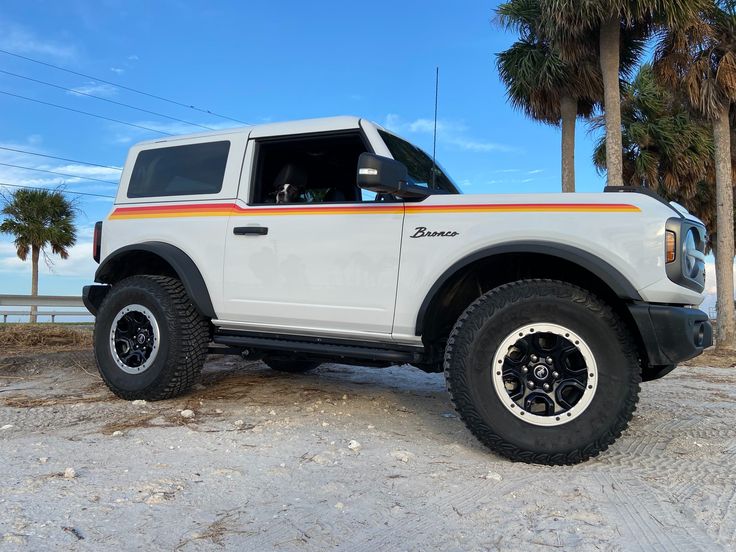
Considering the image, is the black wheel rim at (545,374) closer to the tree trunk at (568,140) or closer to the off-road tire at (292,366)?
the off-road tire at (292,366)

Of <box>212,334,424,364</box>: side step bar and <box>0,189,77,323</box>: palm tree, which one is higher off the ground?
<box>0,189,77,323</box>: palm tree

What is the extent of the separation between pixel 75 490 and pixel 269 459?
98 cm

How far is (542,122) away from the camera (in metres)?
15.6

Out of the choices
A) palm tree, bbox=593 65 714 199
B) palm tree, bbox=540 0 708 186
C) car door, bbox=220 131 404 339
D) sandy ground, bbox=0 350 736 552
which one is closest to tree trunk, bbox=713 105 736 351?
palm tree, bbox=540 0 708 186

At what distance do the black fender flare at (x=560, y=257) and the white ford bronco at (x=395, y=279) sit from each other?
0.4 inches

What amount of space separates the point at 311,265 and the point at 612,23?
10819 millimetres

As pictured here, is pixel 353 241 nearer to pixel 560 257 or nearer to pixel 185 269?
pixel 560 257

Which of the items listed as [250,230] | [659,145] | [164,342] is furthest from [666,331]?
[659,145]

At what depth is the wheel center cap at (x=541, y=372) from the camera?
3.08 meters

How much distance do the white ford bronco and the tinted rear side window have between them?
1 centimetres

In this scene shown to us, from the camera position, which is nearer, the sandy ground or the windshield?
the sandy ground

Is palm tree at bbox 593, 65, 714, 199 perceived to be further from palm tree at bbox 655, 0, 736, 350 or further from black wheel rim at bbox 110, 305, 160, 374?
black wheel rim at bbox 110, 305, 160, 374

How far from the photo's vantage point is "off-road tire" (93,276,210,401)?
14.3ft

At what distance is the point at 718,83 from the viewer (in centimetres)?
1287
